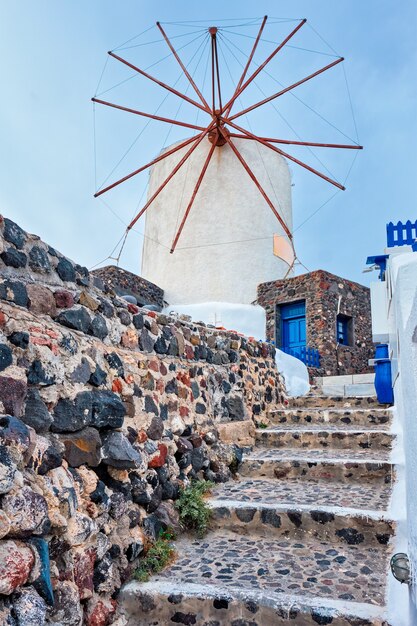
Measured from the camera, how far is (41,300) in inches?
79.3

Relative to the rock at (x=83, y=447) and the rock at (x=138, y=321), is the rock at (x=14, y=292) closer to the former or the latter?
the rock at (x=83, y=447)

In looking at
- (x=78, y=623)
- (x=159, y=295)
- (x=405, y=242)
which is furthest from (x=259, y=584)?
(x=159, y=295)

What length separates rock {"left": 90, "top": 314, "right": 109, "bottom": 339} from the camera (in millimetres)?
2402

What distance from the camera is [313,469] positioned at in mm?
3455

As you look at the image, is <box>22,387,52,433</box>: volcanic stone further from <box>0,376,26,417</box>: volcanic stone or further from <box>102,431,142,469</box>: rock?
<box>102,431,142,469</box>: rock

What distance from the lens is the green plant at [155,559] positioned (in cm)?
216

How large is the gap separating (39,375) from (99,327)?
0.60 meters

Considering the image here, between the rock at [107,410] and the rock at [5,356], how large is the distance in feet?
1.82

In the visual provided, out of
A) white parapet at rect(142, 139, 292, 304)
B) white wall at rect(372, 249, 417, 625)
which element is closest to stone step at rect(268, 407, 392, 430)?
white wall at rect(372, 249, 417, 625)

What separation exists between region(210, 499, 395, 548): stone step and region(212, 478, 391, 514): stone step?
0.21 feet

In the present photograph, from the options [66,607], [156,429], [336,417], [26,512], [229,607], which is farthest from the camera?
[336,417]

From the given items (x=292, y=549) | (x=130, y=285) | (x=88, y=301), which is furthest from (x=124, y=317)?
(x=130, y=285)

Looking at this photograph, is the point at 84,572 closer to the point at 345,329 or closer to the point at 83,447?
the point at 83,447

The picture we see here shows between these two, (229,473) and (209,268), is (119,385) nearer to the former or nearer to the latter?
(229,473)
